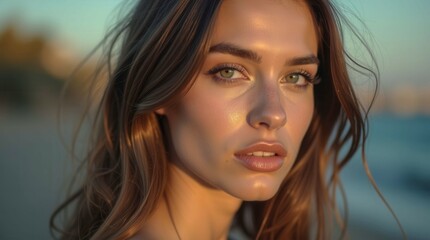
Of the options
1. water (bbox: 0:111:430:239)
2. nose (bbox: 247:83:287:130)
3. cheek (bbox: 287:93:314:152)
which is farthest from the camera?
water (bbox: 0:111:430:239)

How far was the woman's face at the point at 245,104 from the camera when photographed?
2150mm

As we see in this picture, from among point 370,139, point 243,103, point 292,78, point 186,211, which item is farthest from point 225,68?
point 370,139

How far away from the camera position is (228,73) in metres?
2.19

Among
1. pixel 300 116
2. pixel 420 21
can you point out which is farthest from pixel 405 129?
pixel 300 116

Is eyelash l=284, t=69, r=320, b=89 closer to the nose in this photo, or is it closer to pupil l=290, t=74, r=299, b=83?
pupil l=290, t=74, r=299, b=83

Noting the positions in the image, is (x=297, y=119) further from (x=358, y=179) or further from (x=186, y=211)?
(x=358, y=179)

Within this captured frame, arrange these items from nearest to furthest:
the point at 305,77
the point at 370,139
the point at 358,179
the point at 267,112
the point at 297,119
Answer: the point at 267,112 → the point at 297,119 → the point at 305,77 → the point at 358,179 → the point at 370,139

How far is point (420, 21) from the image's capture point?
8688mm

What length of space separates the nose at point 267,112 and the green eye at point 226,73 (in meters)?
0.14

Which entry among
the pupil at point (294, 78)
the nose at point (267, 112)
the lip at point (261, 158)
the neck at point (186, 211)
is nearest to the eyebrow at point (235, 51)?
the nose at point (267, 112)

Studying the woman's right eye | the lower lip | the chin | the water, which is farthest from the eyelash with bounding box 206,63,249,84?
the water

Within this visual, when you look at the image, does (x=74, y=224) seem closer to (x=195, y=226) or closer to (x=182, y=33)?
(x=195, y=226)

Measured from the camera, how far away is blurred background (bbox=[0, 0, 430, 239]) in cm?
407

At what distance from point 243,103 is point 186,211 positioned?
0.60 m
